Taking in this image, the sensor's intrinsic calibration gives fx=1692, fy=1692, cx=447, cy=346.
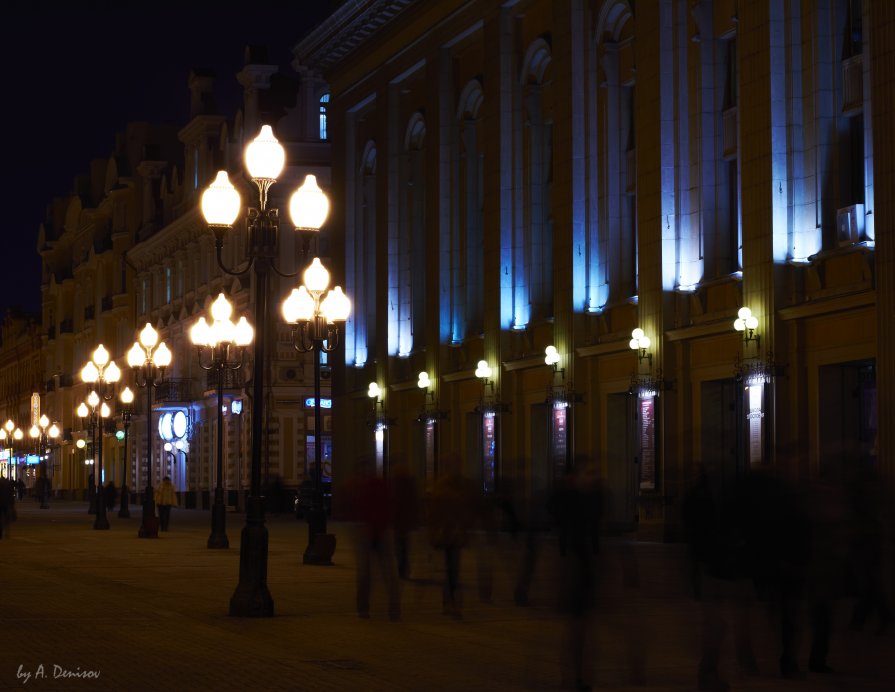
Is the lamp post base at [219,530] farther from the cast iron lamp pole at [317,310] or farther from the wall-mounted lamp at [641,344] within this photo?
the wall-mounted lamp at [641,344]

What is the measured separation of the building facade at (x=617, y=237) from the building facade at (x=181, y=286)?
8264 millimetres

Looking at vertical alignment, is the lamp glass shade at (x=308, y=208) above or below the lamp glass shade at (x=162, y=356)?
above

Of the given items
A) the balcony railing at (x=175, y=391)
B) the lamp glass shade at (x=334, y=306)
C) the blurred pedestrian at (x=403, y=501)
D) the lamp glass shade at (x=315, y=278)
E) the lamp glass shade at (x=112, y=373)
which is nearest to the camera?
the blurred pedestrian at (x=403, y=501)

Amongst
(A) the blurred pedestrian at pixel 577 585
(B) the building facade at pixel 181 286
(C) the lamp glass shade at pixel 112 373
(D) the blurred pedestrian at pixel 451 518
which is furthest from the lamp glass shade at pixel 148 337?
(A) the blurred pedestrian at pixel 577 585

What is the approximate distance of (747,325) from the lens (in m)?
31.1

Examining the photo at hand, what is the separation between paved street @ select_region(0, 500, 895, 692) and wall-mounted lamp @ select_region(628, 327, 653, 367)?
6872 mm

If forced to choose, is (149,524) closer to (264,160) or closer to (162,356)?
(162,356)

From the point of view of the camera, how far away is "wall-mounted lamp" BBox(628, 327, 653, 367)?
35.1 metres

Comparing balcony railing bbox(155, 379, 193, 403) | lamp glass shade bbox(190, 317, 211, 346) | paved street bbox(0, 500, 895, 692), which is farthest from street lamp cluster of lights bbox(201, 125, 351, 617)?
balcony railing bbox(155, 379, 193, 403)

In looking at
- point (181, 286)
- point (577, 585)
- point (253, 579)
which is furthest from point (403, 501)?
point (181, 286)

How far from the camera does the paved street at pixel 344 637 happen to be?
45.4 feet

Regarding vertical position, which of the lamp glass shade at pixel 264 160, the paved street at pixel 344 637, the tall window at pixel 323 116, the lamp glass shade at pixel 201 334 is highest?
the tall window at pixel 323 116

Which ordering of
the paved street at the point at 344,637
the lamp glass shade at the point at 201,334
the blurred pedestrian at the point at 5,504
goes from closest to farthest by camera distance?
the paved street at the point at 344,637 → the lamp glass shade at the point at 201,334 → the blurred pedestrian at the point at 5,504

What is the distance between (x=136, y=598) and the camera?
73.8ft
